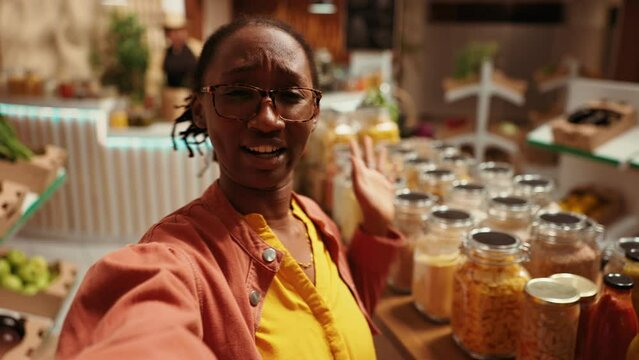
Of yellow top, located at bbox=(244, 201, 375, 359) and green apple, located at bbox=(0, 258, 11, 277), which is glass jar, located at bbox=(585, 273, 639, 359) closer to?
yellow top, located at bbox=(244, 201, 375, 359)

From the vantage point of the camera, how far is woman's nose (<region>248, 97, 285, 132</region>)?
37.6 inches

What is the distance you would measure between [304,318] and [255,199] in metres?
0.24

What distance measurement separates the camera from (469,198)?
1.70m

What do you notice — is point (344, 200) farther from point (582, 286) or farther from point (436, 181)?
point (582, 286)

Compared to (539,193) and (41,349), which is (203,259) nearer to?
(539,193)

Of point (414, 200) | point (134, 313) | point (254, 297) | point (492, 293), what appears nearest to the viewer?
point (134, 313)

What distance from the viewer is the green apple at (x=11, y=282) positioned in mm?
2717

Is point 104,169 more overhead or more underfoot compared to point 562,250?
more underfoot

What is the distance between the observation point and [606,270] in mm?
1252

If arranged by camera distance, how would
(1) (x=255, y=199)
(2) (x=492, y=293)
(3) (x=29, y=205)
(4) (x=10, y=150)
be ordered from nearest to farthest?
(1) (x=255, y=199), (2) (x=492, y=293), (3) (x=29, y=205), (4) (x=10, y=150)

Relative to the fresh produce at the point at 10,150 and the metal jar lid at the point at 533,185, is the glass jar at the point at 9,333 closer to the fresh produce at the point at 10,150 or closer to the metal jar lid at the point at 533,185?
the fresh produce at the point at 10,150

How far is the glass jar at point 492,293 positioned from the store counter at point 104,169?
3.65 m

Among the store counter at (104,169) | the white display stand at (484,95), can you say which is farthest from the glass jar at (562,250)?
the white display stand at (484,95)

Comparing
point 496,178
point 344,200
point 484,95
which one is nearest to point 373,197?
point 344,200
